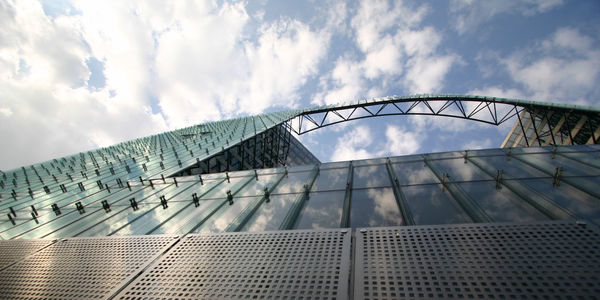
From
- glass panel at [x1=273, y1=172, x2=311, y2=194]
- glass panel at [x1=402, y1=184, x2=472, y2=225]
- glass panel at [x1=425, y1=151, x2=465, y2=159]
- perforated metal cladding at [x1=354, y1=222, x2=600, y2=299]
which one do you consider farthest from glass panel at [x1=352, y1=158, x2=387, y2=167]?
perforated metal cladding at [x1=354, y1=222, x2=600, y2=299]

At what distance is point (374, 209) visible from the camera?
6.39 meters

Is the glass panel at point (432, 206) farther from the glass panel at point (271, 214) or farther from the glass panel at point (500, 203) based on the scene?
the glass panel at point (271, 214)

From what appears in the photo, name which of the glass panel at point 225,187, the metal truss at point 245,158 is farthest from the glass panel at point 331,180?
the metal truss at point 245,158

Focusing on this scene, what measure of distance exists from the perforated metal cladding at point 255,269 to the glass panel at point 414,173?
4887 mm

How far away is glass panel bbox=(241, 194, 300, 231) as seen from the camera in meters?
6.55

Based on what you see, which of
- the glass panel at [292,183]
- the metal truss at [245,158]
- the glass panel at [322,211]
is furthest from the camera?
the metal truss at [245,158]

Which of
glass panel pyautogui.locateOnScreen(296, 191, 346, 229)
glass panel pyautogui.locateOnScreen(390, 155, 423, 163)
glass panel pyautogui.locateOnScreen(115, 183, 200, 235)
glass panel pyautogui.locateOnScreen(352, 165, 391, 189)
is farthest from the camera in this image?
glass panel pyautogui.locateOnScreen(390, 155, 423, 163)

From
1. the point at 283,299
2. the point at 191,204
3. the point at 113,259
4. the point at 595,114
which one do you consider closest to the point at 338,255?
the point at 283,299

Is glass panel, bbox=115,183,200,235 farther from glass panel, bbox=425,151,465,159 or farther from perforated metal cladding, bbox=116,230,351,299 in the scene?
glass panel, bbox=425,151,465,159

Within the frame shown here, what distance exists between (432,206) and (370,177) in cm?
307

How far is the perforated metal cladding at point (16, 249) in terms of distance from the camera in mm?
5435

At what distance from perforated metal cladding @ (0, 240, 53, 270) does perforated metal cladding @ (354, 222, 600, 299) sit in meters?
7.67

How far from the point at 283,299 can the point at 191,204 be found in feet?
24.0

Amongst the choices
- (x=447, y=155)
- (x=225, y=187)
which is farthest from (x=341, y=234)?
(x=447, y=155)
